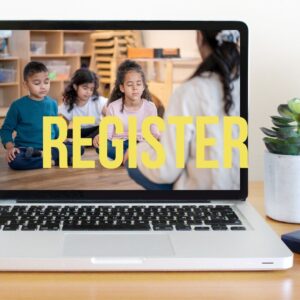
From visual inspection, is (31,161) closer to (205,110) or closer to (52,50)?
(52,50)

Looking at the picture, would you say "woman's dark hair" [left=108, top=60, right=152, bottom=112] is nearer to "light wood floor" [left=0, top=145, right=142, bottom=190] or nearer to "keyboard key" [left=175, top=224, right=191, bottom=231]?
"light wood floor" [left=0, top=145, right=142, bottom=190]

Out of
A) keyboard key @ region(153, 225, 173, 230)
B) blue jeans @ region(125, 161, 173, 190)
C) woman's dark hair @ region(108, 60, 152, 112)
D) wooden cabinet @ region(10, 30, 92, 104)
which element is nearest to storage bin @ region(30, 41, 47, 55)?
wooden cabinet @ region(10, 30, 92, 104)

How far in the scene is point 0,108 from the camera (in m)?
0.97

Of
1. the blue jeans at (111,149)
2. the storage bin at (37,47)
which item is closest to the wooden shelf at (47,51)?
the storage bin at (37,47)

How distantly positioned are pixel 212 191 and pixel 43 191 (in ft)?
0.95

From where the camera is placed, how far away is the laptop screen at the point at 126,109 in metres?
0.95

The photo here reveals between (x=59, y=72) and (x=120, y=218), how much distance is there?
0.28 meters

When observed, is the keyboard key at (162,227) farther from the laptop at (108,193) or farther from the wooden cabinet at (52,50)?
the wooden cabinet at (52,50)

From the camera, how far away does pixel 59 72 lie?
0.95 meters

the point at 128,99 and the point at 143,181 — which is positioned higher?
the point at 128,99

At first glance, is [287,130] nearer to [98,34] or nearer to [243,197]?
[243,197]

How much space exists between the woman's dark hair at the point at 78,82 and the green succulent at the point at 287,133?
30 centimetres
